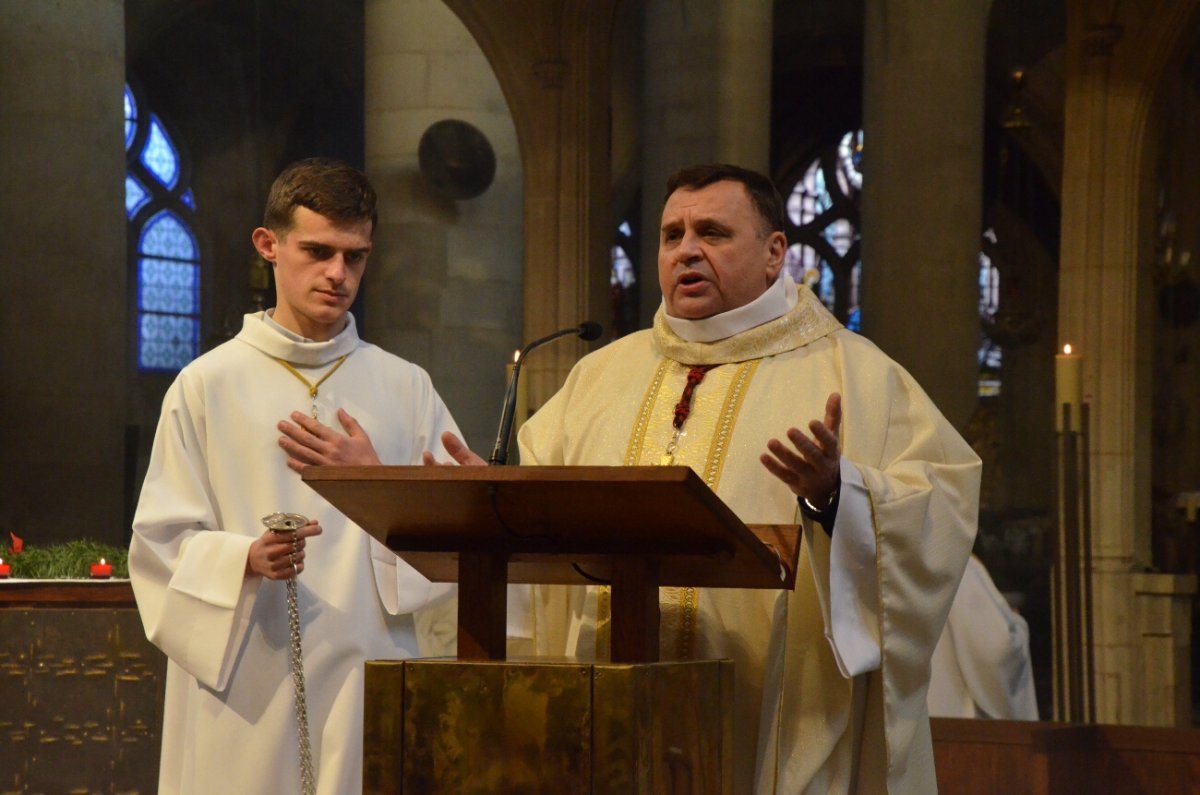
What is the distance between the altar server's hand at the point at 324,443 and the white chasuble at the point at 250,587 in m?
0.12

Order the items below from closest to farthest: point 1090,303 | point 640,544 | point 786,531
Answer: point 640,544 → point 786,531 → point 1090,303

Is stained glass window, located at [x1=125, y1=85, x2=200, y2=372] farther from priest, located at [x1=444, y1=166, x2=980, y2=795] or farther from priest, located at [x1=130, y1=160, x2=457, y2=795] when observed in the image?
priest, located at [x1=444, y1=166, x2=980, y2=795]

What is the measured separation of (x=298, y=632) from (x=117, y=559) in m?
3.15

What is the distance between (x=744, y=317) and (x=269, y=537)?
1.02m

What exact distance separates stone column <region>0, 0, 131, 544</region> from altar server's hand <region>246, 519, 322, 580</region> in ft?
35.7

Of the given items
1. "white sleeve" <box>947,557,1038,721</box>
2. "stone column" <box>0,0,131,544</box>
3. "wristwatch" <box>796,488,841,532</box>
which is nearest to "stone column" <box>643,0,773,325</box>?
"stone column" <box>0,0,131,544</box>

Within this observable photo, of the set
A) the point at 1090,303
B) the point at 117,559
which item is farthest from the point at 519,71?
the point at 117,559

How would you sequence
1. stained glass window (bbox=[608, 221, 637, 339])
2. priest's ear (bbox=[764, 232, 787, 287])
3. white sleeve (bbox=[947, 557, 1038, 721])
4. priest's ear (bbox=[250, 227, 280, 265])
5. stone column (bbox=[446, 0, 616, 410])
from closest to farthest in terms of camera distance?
priest's ear (bbox=[764, 232, 787, 287])
priest's ear (bbox=[250, 227, 280, 265])
white sleeve (bbox=[947, 557, 1038, 721])
stone column (bbox=[446, 0, 616, 410])
stained glass window (bbox=[608, 221, 637, 339])

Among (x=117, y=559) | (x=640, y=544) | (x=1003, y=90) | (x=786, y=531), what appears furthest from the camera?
(x=1003, y=90)

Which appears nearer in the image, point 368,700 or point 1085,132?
point 368,700

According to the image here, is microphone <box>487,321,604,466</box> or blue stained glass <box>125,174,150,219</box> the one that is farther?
blue stained glass <box>125,174,150,219</box>

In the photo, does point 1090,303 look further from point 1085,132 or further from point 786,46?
point 786,46

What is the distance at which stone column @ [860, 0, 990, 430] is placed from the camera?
991 centimetres

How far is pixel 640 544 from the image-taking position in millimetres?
2809
